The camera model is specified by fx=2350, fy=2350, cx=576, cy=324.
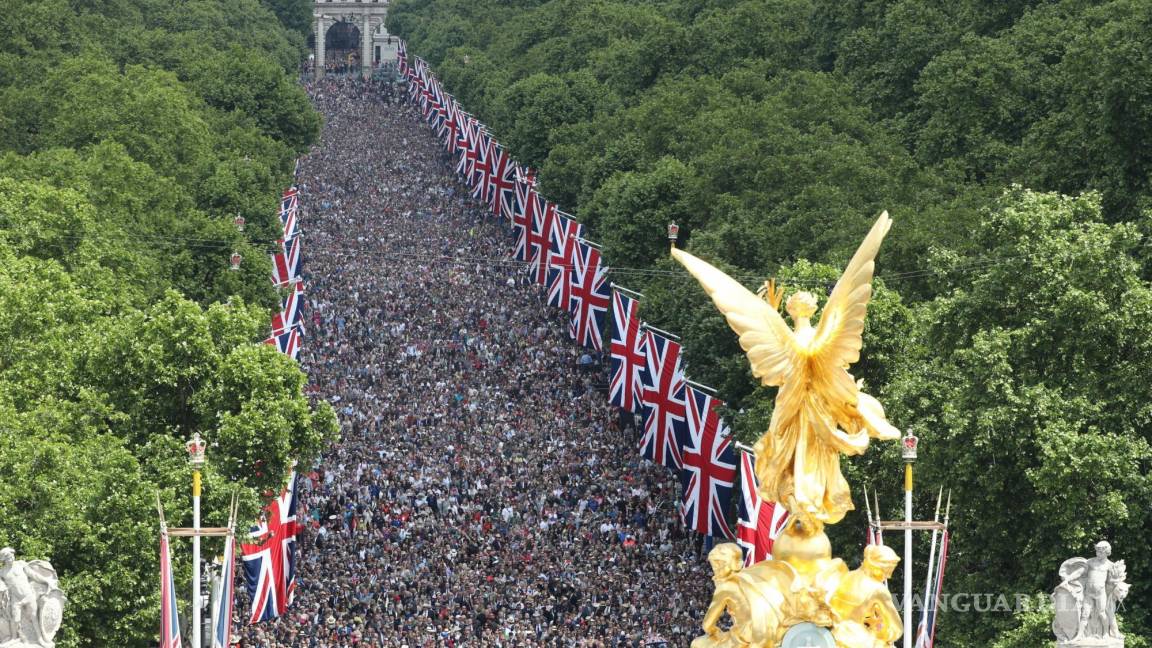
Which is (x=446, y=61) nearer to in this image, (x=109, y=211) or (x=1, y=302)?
(x=109, y=211)

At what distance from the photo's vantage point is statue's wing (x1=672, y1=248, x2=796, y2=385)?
91.3ft

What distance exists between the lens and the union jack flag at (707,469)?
66.6 m

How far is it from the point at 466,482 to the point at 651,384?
8065 millimetres

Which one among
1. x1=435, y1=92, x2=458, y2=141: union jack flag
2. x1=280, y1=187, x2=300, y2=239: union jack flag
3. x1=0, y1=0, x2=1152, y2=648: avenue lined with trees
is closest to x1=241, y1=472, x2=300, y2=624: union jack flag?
x1=0, y1=0, x2=1152, y2=648: avenue lined with trees

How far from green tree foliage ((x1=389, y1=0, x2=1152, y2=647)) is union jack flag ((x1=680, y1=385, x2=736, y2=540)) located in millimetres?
1083

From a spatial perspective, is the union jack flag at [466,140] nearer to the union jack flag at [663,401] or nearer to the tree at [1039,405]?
the union jack flag at [663,401]

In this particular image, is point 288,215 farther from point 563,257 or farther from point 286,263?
point 563,257

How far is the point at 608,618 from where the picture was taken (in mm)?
65250

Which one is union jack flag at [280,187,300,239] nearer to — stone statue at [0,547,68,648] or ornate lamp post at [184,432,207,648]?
ornate lamp post at [184,432,207,648]

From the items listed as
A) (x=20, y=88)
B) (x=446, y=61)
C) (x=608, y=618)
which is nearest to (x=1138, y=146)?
(x=608, y=618)

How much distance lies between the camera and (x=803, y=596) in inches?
1080

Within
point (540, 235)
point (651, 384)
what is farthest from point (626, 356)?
point (540, 235)

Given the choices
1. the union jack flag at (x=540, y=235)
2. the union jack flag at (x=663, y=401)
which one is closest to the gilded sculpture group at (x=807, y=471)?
the union jack flag at (x=663, y=401)

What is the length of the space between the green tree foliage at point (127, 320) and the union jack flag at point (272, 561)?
5.48 ft
